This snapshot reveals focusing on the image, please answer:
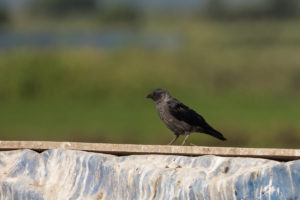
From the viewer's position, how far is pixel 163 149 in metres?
10.3

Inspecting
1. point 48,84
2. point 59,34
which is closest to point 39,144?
point 48,84

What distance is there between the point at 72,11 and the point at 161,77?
2011 cm

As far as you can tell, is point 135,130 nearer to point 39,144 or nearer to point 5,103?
point 5,103

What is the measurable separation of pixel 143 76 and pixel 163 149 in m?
44.5

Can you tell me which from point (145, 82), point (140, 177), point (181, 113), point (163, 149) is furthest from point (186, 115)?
point (145, 82)

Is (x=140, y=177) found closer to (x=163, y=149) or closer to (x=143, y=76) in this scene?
(x=163, y=149)

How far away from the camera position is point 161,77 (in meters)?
54.1

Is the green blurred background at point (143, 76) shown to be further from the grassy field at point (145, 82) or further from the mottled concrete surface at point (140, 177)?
the mottled concrete surface at point (140, 177)

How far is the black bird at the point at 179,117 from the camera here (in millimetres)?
13328

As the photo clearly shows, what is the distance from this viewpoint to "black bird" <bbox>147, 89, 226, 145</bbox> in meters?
13.3

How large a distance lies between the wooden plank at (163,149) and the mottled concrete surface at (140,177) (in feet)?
0.22

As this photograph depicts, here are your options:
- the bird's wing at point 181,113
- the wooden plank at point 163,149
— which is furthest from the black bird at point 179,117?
the wooden plank at point 163,149

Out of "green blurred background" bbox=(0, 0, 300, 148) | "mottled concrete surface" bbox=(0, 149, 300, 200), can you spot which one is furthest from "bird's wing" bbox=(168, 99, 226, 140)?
"green blurred background" bbox=(0, 0, 300, 148)

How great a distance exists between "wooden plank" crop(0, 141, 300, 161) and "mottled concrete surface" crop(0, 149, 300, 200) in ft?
0.22
